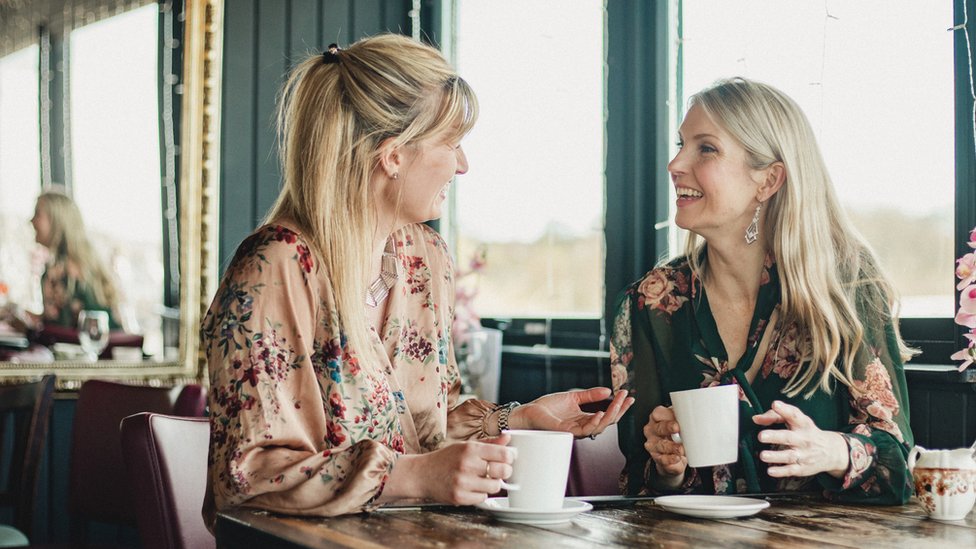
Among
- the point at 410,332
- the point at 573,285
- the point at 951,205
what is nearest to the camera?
A: the point at 410,332

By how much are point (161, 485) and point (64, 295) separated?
183 cm

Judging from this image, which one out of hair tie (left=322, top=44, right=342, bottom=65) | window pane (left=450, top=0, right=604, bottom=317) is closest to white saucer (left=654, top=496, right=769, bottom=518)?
hair tie (left=322, top=44, right=342, bottom=65)

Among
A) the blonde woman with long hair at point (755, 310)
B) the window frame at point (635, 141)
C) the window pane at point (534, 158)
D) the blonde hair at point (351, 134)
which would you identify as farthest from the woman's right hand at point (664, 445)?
the window pane at point (534, 158)

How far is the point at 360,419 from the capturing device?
1.43m

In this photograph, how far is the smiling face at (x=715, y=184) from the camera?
194cm

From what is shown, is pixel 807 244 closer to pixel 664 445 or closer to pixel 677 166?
pixel 677 166

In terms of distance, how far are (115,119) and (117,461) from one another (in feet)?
4.20

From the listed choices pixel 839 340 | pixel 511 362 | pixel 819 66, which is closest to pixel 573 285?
pixel 511 362

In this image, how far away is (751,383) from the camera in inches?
73.2

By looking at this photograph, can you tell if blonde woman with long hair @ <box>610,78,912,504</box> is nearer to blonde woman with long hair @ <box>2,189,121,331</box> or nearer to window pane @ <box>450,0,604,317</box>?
window pane @ <box>450,0,604,317</box>

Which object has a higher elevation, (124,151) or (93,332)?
(124,151)

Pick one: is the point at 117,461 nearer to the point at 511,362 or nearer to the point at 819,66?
the point at 511,362

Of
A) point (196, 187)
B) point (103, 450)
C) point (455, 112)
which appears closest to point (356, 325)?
point (455, 112)

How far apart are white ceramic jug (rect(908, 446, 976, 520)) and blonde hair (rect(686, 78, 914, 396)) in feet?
1.17
